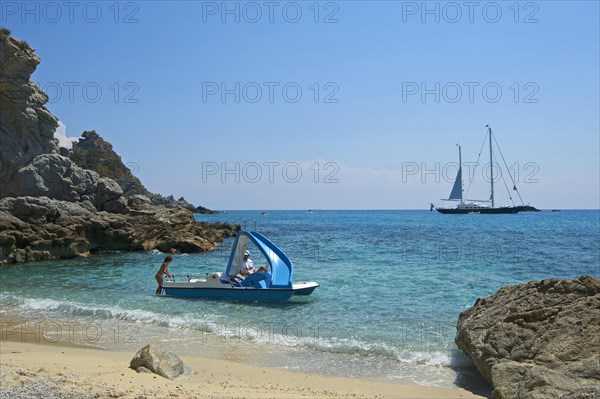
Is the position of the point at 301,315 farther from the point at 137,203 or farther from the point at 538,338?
the point at 137,203

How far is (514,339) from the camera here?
908 cm

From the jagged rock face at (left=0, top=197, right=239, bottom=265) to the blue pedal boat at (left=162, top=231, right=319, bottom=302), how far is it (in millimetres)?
16322

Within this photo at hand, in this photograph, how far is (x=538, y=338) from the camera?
29.0 feet

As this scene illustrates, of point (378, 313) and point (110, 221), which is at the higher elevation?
point (110, 221)

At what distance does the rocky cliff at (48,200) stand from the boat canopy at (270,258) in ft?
56.3

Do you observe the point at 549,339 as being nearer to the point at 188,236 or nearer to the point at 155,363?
the point at 155,363

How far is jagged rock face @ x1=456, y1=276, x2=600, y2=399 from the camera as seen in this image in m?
7.18

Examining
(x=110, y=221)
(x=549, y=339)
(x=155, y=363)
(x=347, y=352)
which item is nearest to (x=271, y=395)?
(x=155, y=363)

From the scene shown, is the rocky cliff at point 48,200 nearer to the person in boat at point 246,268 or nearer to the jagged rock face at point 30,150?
the jagged rock face at point 30,150

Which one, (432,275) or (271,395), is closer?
(271,395)

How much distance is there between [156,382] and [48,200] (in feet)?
103

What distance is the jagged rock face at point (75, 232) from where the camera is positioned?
30859 millimetres

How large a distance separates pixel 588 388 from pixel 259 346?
26.5 feet

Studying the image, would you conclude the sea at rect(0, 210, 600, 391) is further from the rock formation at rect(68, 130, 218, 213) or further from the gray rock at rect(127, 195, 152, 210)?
the rock formation at rect(68, 130, 218, 213)
